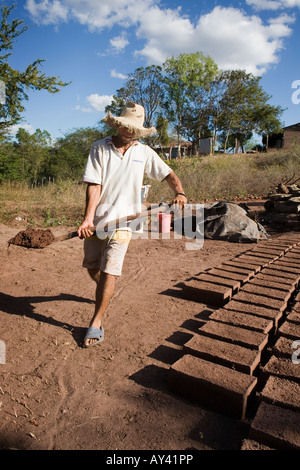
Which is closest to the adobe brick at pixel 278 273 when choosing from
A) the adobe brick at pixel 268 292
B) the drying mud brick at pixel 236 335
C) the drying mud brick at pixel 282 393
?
the adobe brick at pixel 268 292

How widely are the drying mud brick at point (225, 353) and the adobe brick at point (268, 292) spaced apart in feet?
3.23

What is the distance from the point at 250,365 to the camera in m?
2.06

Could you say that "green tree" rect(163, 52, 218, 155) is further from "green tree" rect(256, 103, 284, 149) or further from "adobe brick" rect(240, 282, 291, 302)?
"adobe brick" rect(240, 282, 291, 302)

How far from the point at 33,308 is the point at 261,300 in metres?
2.20

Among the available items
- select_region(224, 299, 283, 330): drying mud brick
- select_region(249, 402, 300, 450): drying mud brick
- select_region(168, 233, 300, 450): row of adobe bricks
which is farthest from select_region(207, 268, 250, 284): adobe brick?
select_region(249, 402, 300, 450): drying mud brick

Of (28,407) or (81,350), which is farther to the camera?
(81,350)

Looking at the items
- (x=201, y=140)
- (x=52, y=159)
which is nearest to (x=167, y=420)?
(x=52, y=159)

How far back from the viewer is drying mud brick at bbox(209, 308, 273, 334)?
2.54 m

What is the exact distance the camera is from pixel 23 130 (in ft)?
114

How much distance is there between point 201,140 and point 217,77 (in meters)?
→ 6.81

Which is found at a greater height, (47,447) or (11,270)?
(11,270)

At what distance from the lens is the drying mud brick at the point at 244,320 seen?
2541 mm

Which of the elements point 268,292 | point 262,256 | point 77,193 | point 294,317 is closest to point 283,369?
point 294,317
